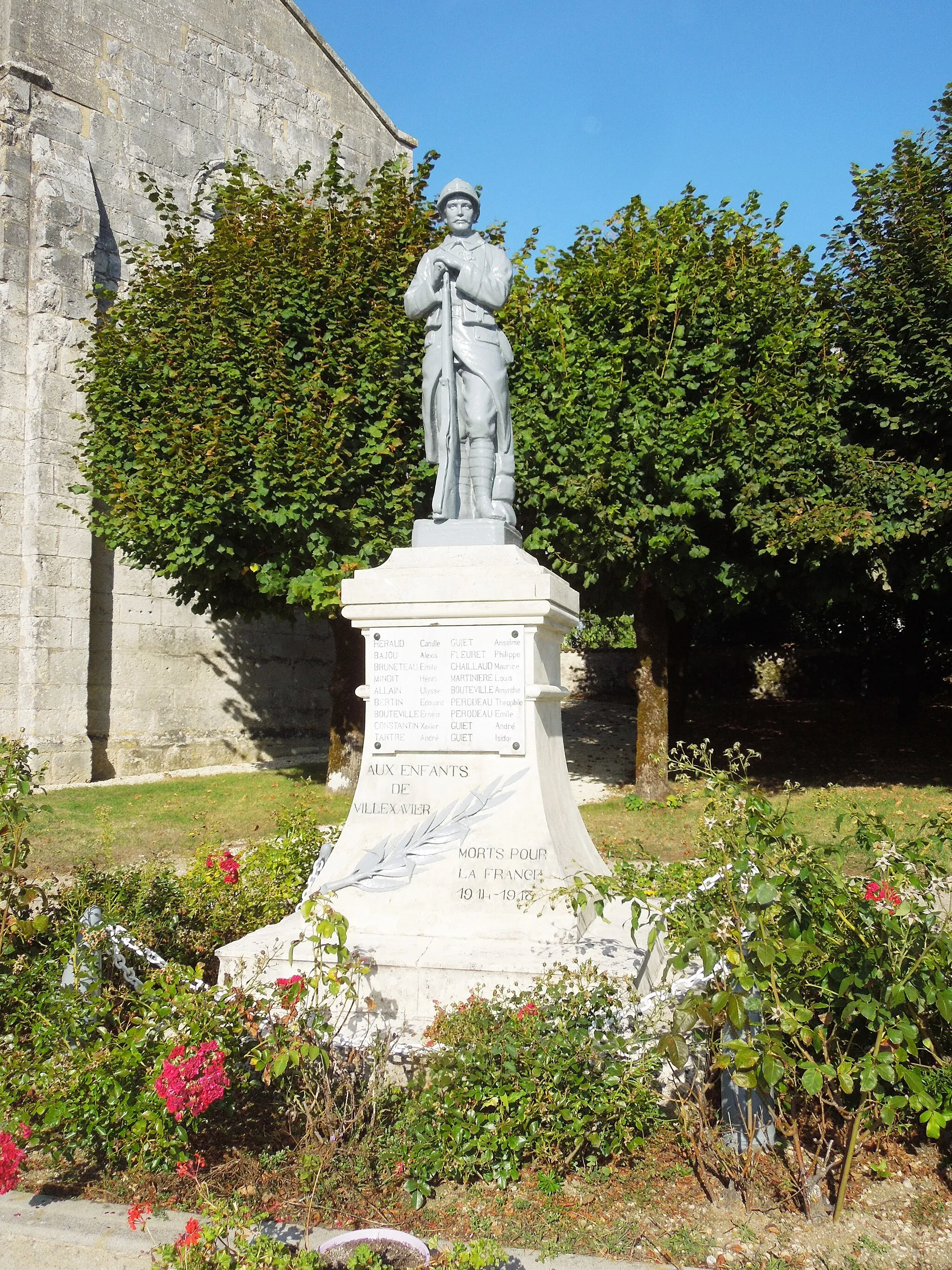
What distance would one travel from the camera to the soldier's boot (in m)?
5.63

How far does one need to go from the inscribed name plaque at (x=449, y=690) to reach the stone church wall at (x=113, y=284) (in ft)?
28.5

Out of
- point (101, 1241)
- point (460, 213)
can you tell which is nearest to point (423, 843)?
point (101, 1241)

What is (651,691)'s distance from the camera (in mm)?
11852

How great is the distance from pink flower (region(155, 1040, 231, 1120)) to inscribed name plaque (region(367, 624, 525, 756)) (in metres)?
2.11

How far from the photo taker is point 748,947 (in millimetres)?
3027

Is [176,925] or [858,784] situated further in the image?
[858,784]

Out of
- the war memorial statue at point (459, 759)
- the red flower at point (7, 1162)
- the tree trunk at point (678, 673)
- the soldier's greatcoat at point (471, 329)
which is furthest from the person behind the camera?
the tree trunk at point (678, 673)

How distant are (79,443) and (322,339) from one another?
379 cm

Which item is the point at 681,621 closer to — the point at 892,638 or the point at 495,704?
the point at 892,638

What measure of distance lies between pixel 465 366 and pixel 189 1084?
13.1 ft

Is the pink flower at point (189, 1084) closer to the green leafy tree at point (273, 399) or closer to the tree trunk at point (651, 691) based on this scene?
the green leafy tree at point (273, 399)

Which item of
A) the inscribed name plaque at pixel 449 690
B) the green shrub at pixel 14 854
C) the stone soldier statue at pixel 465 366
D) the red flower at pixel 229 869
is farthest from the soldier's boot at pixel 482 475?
the green shrub at pixel 14 854

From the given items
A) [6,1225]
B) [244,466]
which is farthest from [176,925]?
[244,466]

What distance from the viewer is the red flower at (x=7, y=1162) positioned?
277 cm
